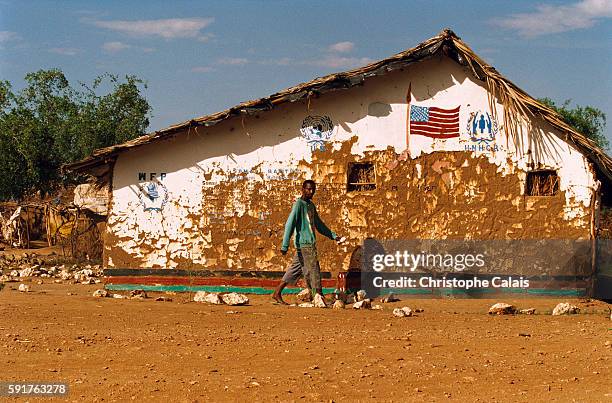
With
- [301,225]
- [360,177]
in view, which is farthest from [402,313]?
[360,177]

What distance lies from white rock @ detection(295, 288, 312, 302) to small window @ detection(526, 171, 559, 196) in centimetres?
376

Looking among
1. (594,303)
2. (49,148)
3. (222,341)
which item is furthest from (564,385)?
(49,148)

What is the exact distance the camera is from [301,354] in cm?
812

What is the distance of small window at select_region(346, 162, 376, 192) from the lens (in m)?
13.5

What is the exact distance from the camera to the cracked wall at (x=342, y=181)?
43.1ft

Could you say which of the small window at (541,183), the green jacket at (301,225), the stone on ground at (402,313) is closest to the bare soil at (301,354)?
the stone on ground at (402,313)

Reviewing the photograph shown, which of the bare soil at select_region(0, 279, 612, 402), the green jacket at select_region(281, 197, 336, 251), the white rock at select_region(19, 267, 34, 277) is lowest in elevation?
the bare soil at select_region(0, 279, 612, 402)

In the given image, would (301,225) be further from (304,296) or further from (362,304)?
(304,296)

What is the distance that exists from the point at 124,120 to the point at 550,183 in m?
21.1

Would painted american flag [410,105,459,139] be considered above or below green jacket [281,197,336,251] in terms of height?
above

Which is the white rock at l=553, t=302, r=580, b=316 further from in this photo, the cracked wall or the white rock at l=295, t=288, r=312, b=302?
the white rock at l=295, t=288, r=312, b=302

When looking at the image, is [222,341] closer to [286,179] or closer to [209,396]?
[209,396]

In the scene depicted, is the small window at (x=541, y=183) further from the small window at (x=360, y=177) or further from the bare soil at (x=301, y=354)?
the small window at (x=360, y=177)

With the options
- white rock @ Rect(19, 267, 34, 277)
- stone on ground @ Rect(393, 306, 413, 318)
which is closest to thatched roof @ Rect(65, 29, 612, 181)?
stone on ground @ Rect(393, 306, 413, 318)
